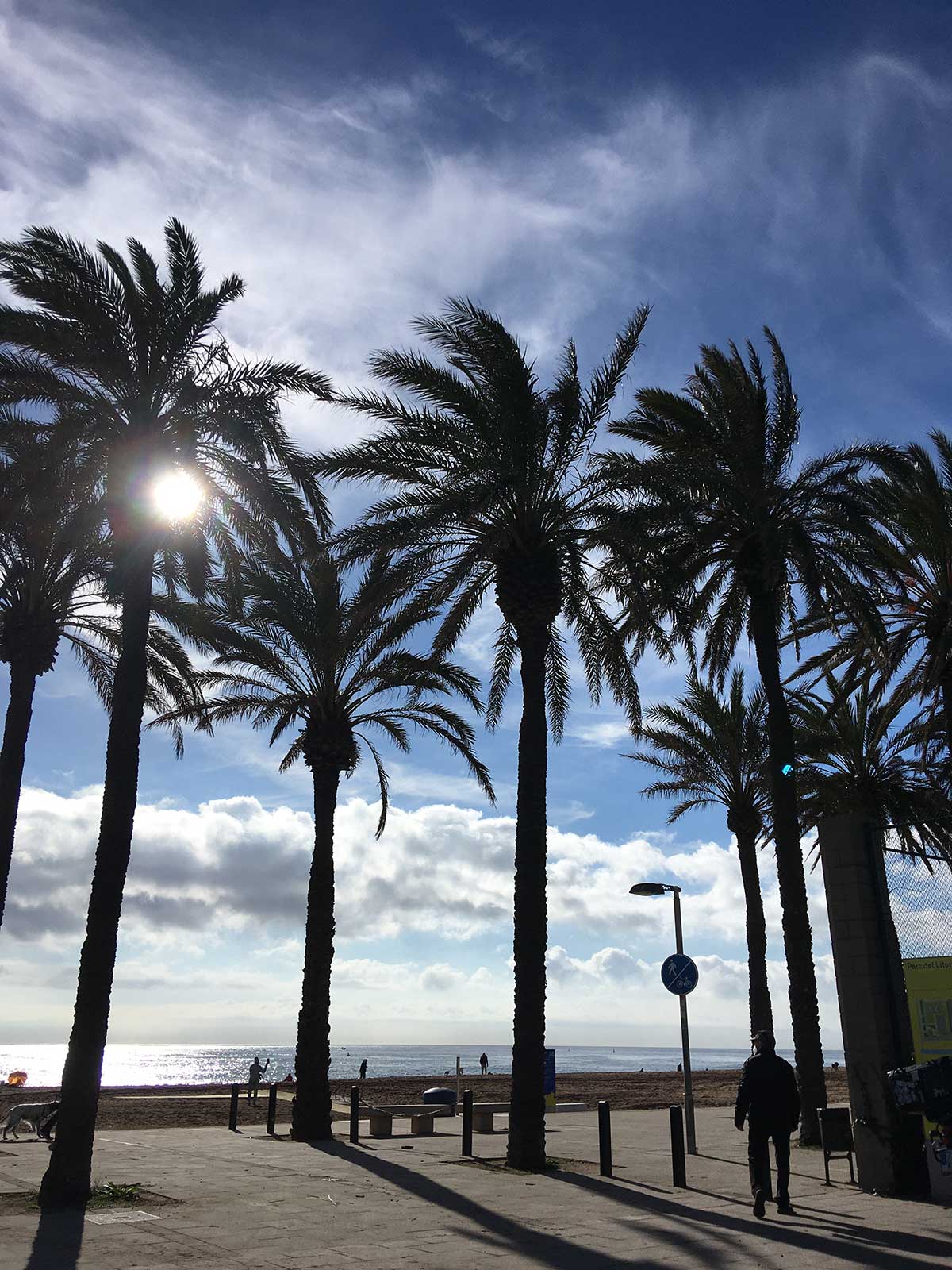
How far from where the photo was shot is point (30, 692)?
20312 millimetres

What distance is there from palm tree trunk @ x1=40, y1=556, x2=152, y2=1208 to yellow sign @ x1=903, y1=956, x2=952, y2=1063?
8.95 meters

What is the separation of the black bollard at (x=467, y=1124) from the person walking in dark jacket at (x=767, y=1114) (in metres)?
6.08

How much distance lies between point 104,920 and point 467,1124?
6.80 m

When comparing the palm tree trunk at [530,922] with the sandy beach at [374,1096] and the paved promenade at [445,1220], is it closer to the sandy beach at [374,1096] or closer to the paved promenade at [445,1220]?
the paved promenade at [445,1220]

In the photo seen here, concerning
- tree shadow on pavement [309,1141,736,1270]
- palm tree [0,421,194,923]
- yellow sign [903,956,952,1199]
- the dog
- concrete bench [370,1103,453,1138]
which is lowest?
tree shadow on pavement [309,1141,736,1270]

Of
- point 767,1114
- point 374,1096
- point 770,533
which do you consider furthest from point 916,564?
point 374,1096

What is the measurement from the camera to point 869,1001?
12.1m

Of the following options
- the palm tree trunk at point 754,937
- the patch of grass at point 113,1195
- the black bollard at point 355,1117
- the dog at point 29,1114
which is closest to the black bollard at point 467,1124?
the black bollard at point 355,1117

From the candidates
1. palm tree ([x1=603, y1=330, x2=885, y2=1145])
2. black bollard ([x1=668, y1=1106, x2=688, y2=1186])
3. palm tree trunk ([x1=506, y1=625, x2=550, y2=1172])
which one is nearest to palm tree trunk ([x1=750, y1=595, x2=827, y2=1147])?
palm tree ([x1=603, y1=330, x2=885, y2=1145])

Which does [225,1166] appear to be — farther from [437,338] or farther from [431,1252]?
[437,338]

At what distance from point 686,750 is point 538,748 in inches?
489

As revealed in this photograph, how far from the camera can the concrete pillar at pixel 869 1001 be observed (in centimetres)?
1172

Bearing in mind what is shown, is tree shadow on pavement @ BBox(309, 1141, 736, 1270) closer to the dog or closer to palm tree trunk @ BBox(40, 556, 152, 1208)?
palm tree trunk @ BBox(40, 556, 152, 1208)

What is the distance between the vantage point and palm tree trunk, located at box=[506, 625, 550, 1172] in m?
14.7
